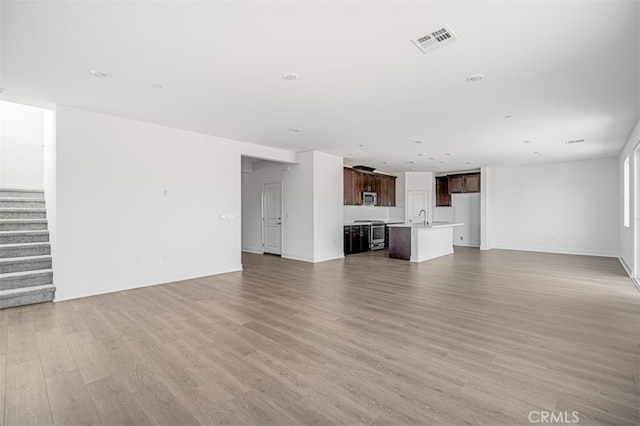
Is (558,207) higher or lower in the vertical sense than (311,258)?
higher

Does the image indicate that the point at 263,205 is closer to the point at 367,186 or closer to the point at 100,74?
the point at 367,186

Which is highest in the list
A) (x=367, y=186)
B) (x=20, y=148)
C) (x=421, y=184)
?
(x=20, y=148)

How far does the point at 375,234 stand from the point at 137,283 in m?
6.99

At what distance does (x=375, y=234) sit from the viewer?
10.3m

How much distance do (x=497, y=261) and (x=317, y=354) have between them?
6.82 meters

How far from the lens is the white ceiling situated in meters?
2.39

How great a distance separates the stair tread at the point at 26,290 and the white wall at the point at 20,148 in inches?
119

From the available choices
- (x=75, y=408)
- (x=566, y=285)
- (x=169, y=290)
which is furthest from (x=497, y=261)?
(x=75, y=408)

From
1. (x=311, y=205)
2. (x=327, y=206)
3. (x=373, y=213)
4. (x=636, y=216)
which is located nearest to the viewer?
(x=636, y=216)

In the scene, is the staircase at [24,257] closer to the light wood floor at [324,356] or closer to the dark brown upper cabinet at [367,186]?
the light wood floor at [324,356]

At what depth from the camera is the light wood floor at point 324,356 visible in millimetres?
2045

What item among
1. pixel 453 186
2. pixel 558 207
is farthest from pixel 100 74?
pixel 558 207

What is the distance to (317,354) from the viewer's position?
9.24 ft

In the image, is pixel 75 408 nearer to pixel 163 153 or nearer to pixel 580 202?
pixel 163 153
